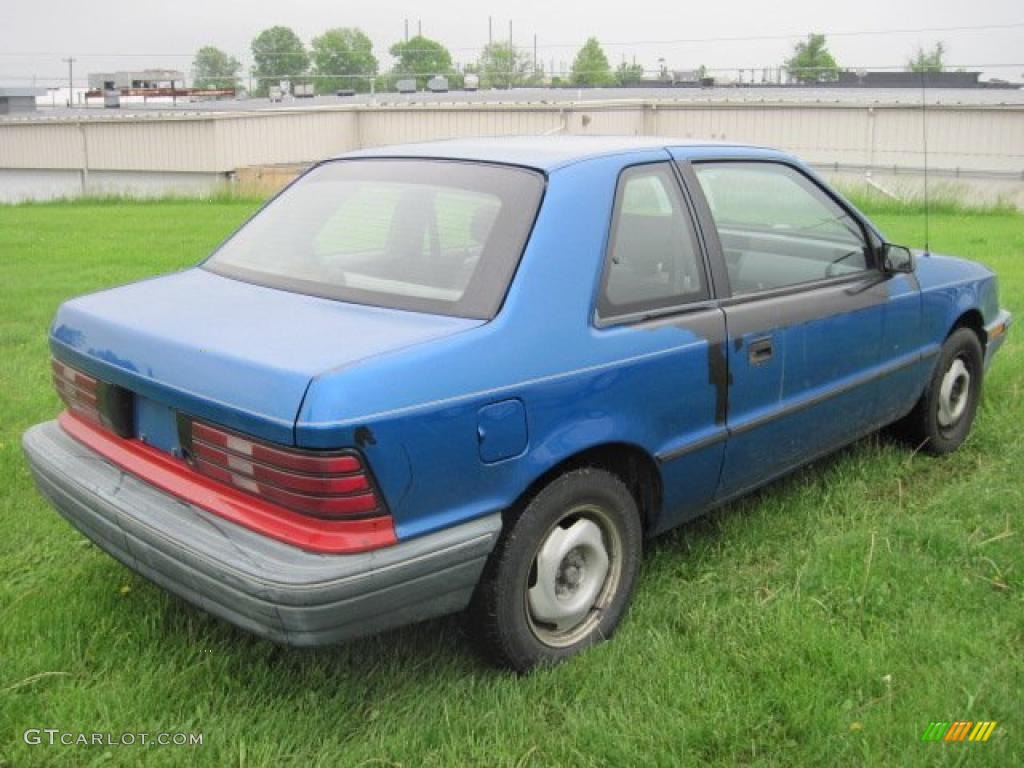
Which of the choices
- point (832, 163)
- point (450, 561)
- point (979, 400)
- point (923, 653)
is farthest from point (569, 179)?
point (832, 163)

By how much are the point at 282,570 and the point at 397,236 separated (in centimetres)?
125

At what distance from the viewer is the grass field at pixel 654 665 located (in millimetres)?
2688

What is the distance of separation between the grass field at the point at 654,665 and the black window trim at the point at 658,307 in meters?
0.97

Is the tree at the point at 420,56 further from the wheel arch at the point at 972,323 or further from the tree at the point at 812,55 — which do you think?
the wheel arch at the point at 972,323

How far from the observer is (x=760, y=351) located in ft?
11.8

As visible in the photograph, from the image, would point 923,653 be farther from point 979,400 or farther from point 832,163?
point 832,163

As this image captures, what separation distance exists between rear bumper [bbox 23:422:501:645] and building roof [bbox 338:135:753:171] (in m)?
1.21

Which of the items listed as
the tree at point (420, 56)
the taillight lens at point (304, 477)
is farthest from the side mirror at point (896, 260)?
the tree at point (420, 56)

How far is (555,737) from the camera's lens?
2.72 metres

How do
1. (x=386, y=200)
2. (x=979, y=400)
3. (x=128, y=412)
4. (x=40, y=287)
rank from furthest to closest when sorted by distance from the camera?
(x=40, y=287), (x=979, y=400), (x=386, y=200), (x=128, y=412)

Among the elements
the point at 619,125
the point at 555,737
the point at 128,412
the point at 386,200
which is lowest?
the point at 555,737

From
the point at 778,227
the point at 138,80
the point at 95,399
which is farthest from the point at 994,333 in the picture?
the point at 138,80

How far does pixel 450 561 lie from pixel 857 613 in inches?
57.2

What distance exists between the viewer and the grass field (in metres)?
2.69
